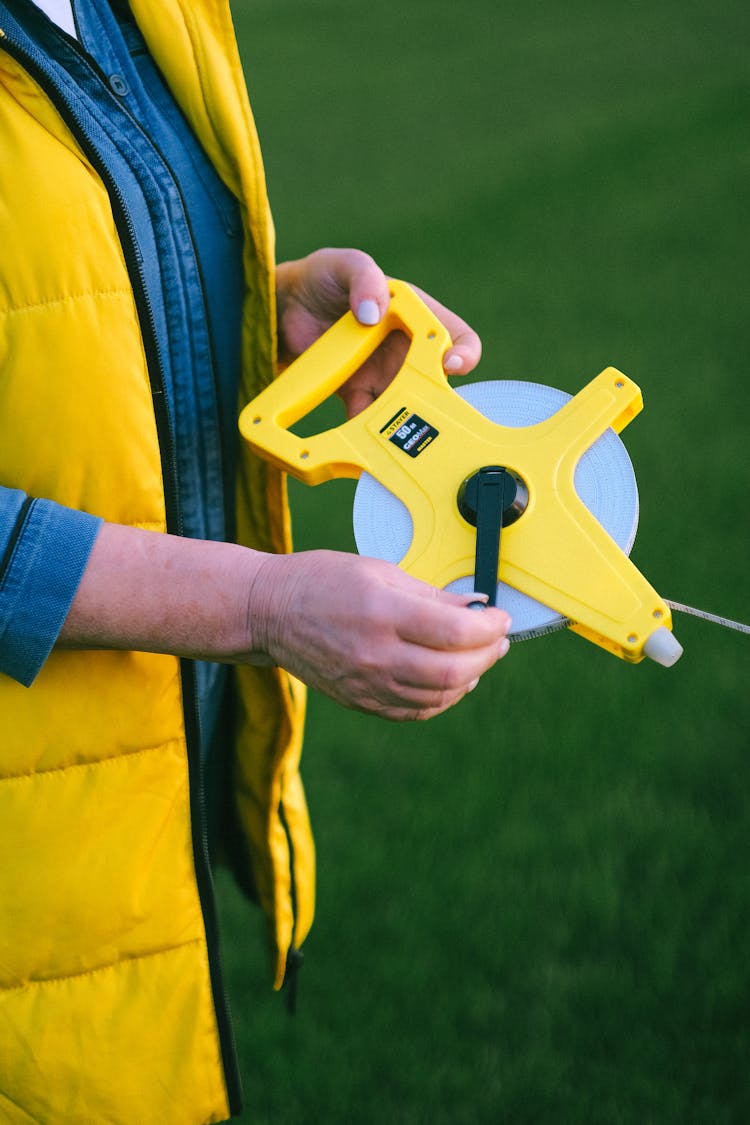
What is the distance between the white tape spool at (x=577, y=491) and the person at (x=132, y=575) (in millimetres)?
74

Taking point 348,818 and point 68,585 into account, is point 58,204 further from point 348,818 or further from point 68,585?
point 348,818

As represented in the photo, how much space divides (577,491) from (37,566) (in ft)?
1.57

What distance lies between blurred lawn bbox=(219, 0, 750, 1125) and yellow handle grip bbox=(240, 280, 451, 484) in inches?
35.5

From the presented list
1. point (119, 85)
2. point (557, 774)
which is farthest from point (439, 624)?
point (557, 774)

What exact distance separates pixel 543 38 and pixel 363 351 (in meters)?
3.11

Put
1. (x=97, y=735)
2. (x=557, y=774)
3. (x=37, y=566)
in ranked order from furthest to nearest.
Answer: (x=557, y=774)
(x=97, y=735)
(x=37, y=566)

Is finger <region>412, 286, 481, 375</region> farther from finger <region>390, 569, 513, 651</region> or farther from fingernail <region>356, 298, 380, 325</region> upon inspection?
finger <region>390, 569, 513, 651</region>

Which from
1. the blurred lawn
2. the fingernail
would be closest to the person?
the fingernail

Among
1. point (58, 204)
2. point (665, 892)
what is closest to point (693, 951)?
point (665, 892)

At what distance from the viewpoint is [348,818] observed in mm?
1810

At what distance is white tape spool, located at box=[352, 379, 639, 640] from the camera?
0.89 metres

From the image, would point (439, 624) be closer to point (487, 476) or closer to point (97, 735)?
point (487, 476)

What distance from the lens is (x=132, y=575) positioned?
0.79 metres

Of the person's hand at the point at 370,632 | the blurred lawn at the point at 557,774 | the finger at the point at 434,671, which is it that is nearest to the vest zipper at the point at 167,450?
the person's hand at the point at 370,632
